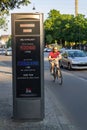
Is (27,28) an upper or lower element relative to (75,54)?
upper

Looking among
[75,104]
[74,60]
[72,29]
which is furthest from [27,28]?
[72,29]

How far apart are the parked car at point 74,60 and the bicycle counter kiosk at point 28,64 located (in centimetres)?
2143

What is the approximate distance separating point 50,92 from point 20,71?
687 cm

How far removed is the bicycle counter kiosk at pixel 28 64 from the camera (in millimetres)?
9086

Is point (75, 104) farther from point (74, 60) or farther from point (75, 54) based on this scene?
point (75, 54)

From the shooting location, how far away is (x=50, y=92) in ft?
52.3

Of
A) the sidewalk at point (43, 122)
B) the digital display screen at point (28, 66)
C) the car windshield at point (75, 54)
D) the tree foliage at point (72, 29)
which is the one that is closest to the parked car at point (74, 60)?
the car windshield at point (75, 54)

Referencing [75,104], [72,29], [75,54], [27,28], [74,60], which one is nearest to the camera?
[27,28]

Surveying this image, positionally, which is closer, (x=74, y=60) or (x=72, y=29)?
(x=74, y=60)

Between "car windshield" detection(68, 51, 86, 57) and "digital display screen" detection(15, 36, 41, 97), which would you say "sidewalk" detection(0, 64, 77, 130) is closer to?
"digital display screen" detection(15, 36, 41, 97)

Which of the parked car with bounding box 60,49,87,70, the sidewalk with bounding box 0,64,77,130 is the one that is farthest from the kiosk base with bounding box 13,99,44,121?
the parked car with bounding box 60,49,87,70

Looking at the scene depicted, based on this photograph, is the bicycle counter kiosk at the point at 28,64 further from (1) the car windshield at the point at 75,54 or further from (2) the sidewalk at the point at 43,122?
(1) the car windshield at the point at 75,54

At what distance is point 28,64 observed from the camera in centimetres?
912

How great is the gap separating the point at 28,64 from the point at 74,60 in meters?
22.0
